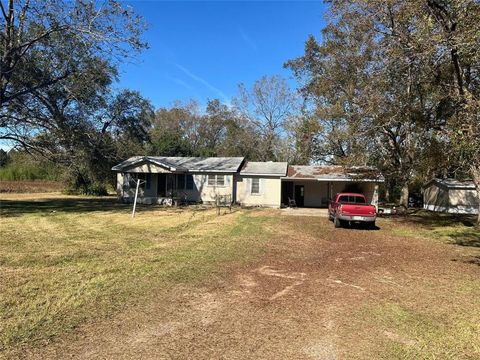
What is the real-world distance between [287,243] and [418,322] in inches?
298

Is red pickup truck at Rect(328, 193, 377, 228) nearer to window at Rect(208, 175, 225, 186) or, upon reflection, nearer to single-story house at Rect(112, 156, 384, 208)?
single-story house at Rect(112, 156, 384, 208)

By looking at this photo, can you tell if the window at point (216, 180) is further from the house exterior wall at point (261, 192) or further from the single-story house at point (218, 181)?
the house exterior wall at point (261, 192)

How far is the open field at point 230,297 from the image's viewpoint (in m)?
4.80

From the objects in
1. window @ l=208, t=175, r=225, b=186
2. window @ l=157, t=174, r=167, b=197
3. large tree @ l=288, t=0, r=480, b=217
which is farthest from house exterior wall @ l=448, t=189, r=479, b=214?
window @ l=157, t=174, r=167, b=197

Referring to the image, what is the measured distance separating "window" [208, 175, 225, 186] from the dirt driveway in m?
18.7

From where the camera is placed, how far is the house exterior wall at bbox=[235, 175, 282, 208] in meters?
28.9

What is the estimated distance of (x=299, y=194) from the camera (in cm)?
3244

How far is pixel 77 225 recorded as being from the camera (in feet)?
52.2

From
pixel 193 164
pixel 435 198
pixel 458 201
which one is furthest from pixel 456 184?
pixel 193 164

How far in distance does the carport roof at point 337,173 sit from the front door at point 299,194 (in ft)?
5.09

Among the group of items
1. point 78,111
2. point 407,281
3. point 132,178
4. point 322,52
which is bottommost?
point 407,281

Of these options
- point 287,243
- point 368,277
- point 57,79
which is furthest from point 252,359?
point 57,79

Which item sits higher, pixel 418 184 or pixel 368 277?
pixel 418 184

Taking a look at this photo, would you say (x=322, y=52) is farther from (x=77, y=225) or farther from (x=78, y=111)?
(x=77, y=225)
